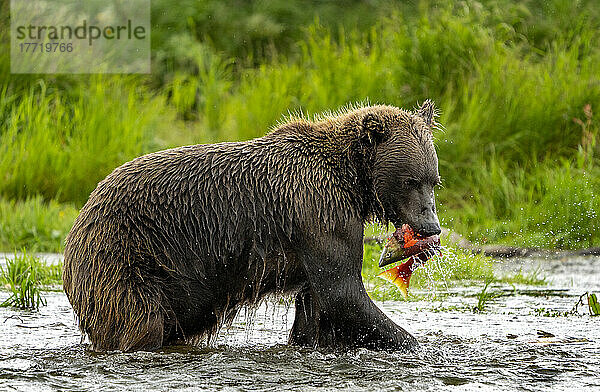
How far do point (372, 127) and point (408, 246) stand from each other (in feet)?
2.51

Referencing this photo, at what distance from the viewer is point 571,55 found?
12.0 m

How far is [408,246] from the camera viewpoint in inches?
209

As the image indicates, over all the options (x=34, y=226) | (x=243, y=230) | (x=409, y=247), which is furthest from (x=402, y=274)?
(x=34, y=226)

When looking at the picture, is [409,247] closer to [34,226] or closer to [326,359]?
[326,359]

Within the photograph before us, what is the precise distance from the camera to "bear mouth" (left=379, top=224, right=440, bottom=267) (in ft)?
17.2

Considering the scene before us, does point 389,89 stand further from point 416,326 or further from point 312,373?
point 312,373

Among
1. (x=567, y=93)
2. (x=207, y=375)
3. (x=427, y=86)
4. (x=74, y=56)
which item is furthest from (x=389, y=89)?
(x=207, y=375)

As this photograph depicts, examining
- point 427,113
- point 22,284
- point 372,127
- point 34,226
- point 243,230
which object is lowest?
point 22,284

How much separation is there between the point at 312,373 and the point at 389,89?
7.85m

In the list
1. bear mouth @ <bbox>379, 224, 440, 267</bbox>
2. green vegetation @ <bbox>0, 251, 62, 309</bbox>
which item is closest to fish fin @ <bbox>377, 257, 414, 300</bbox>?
bear mouth @ <bbox>379, 224, 440, 267</bbox>

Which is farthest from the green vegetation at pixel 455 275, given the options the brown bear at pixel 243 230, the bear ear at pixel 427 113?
the brown bear at pixel 243 230

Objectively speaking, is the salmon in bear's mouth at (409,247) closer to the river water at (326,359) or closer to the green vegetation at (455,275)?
the river water at (326,359)

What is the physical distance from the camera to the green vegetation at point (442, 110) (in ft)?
33.1

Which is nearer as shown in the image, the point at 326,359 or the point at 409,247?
the point at 326,359
